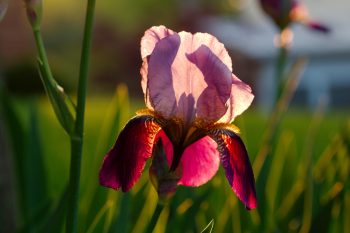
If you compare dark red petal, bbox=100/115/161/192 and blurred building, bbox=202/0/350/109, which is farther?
blurred building, bbox=202/0/350/109

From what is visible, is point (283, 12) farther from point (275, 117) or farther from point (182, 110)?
point (182, 110)

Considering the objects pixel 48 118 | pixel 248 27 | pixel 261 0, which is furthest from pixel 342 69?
pixel 261 0

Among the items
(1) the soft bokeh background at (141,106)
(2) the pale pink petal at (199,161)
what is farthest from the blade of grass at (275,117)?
(2) the pale pink petal at (199,161)

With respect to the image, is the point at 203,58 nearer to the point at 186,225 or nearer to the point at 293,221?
the point at 186,225

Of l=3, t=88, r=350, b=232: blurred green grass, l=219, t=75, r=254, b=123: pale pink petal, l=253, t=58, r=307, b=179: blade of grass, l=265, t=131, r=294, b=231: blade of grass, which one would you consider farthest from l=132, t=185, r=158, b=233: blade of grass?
l=219, t=75, r=254, b=123: pale pink petal

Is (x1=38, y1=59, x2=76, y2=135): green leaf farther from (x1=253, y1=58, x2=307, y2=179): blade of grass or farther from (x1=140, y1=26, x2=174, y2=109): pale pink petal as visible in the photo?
(x1=253, y1=58, x2=307, y2=179): blade of grass

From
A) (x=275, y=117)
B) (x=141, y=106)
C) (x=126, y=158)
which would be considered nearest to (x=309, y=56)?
(x=141, y=106)
